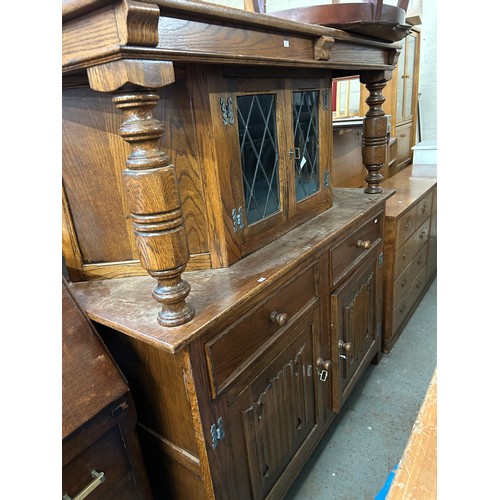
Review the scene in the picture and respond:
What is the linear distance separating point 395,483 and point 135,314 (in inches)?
24.7

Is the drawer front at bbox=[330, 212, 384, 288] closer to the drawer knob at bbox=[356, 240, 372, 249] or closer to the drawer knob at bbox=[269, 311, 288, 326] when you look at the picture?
the drawer knob at bbox=[356, 240, 372, 249]

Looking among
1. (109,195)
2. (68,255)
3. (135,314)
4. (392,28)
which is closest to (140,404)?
(135,314)

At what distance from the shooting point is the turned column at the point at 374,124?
1.68 metres

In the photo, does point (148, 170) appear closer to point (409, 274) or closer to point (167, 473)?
point (167, 473)

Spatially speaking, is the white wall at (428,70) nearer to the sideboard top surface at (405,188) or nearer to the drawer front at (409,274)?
the sideboard top surface at (405,188)

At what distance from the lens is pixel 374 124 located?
5.54 feet

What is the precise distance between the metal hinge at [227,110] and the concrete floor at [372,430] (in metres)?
1.41

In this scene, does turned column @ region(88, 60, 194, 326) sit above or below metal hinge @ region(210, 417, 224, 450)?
above

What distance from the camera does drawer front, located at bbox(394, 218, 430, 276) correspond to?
223 centimetres

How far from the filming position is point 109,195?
1.05 m

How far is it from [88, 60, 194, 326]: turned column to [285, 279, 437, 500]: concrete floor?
1.21 meters

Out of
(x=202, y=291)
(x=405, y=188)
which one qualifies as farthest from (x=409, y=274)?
(x=202, y=291)

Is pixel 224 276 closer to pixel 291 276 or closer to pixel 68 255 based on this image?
pixel 291 276

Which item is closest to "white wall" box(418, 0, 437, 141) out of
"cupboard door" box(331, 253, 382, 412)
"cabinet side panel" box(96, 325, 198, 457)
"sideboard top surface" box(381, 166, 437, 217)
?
"sideboard top surface" box(381, 166, 437, 217)
